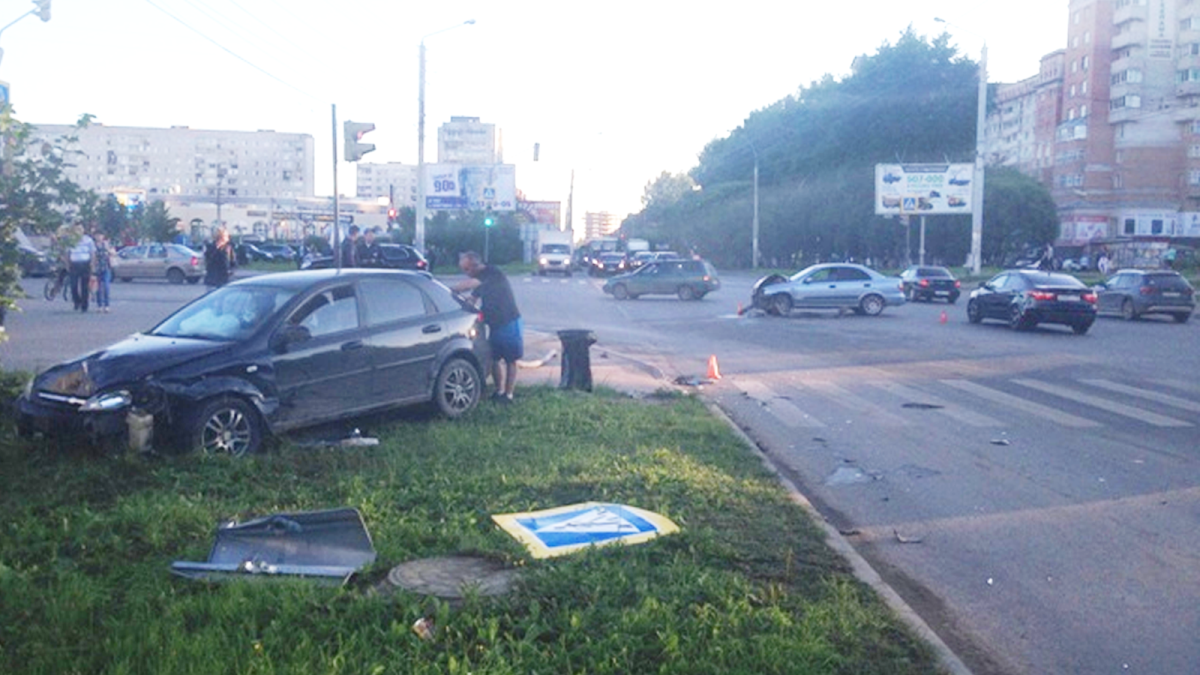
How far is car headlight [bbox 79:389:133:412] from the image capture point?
8938mm

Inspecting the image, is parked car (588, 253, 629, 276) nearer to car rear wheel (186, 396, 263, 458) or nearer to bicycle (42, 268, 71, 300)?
bicycle (42, 268, 71, 300)

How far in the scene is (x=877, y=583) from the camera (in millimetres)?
6551

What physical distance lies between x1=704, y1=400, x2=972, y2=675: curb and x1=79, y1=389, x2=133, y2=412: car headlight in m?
4.99

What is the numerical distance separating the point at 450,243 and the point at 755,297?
33.9 m

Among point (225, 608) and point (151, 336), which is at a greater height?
point (151, 336)

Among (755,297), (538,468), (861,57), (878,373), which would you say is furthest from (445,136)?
(538,468)

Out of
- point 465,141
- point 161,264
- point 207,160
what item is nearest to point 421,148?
point 161,264

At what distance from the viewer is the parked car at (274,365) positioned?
30.0 ft

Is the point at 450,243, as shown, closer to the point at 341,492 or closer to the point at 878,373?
the point at 878,373

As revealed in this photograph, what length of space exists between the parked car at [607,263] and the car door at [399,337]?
5463cm

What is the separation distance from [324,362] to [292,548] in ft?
13.6

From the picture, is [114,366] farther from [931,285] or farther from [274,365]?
[931,285]

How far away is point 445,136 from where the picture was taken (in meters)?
138

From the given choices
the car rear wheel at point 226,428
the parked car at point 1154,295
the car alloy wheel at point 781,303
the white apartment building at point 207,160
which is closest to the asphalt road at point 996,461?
the car rear wheel at point 226,428
